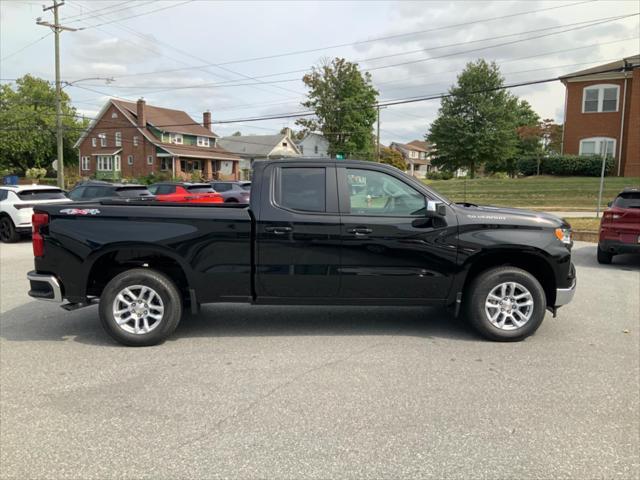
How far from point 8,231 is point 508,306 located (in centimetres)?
1438

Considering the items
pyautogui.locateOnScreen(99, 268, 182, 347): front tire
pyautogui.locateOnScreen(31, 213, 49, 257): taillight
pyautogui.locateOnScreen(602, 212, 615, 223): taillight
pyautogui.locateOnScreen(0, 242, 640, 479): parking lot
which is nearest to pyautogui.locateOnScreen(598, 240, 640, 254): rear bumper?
pyautogui.locateOnScreen(602, 212, 615, 223): taillight

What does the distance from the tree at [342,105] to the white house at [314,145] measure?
9.78 ft

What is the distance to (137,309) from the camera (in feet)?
17.2

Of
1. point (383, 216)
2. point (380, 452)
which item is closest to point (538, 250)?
point (383, 216)

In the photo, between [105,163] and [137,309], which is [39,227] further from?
[105,163]

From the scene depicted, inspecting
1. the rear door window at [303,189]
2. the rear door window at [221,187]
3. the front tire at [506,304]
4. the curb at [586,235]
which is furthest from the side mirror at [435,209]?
the rear door window at [221,187]

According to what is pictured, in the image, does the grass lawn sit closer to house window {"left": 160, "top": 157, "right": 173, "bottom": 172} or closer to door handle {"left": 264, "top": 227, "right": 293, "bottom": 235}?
door handle {"left": 264, "top": 227, "right": 293, "bottom": 235}

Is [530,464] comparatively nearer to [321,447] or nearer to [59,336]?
[321,447]

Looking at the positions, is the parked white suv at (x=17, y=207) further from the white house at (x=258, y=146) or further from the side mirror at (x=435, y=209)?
the white house at (x=258, y=146)

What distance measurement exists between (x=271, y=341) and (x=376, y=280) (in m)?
1.27

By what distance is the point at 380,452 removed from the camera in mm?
3221

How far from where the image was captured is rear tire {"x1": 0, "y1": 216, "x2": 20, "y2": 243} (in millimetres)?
14633

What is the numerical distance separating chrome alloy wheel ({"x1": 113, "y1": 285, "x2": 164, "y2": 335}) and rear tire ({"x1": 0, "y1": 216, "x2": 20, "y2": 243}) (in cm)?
1147

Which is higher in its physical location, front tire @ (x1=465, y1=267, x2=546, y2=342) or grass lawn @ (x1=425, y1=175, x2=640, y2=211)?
grass lawn @ (x1=425, y1=175, x2=640, y2=211)
